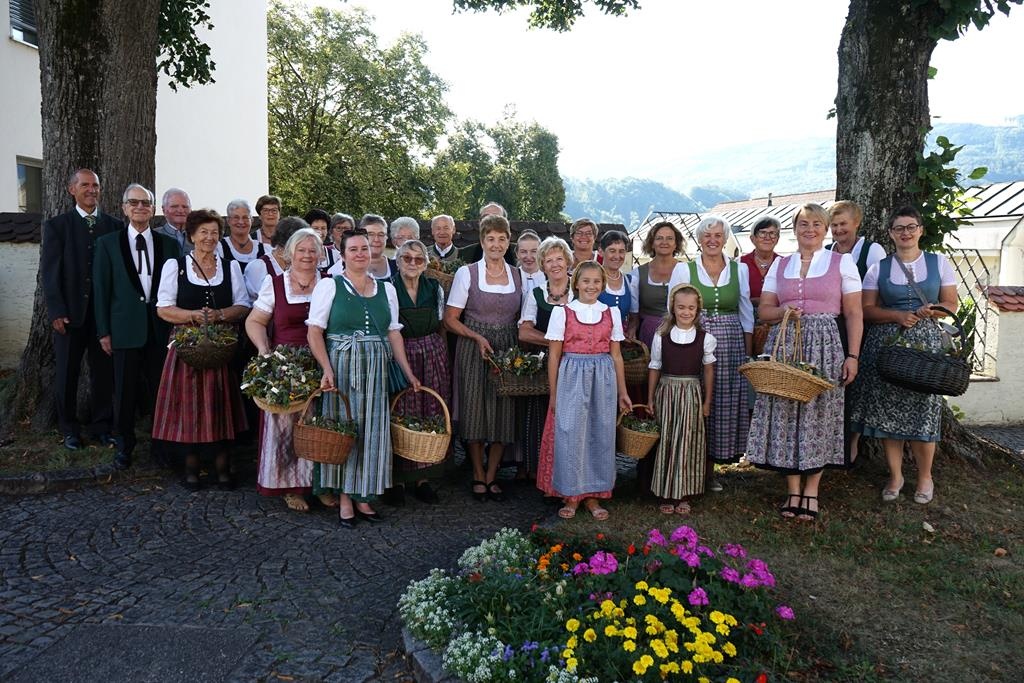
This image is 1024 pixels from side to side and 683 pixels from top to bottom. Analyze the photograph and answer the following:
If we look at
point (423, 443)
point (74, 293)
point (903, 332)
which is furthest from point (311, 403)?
point (903, 332)

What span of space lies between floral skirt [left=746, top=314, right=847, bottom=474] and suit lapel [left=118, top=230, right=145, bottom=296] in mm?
4622

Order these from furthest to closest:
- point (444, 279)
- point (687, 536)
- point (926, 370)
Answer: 1. point (444, 279)
2. point (926, 370)
3. point (687, 536)

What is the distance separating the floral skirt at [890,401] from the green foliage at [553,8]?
223 inches

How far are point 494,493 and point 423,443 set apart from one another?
3.67 feet

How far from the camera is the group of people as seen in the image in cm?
495

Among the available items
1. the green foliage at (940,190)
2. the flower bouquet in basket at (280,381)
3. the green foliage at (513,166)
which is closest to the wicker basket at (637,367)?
the flower bouquet in basket at (280,381)

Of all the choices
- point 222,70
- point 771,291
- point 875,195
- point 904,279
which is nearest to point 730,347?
point 771,291

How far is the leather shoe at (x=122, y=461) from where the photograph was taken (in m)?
5.86

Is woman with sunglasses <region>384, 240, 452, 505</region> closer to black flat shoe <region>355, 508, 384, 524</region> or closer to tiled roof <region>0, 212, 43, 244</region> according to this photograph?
black flat shoe <region>355, 508, 384, 524</region>

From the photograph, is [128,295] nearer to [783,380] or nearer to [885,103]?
[783,380]

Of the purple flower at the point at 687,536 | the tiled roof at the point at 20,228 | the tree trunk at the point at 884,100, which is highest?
the tree trunk at the point at 884,100

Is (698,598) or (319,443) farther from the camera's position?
(319,443)

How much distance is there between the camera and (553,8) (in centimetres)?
955

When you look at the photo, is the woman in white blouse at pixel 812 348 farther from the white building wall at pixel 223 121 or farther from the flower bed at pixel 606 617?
the white building wall at pixel 223 121
